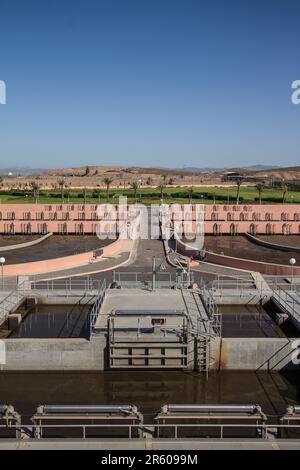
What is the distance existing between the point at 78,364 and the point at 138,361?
6.26ft

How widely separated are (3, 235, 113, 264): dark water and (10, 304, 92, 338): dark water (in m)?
9.43

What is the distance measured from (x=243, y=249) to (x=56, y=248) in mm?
13441

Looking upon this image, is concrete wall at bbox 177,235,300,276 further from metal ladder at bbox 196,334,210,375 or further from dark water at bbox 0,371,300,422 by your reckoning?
metal ladder at bbox 196,334,210,375

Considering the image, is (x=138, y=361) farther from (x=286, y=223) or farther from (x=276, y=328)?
(x=286, y=223)

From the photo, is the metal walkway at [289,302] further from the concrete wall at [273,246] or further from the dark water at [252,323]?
the concrete wall at [273,246]

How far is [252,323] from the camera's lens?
17781mm

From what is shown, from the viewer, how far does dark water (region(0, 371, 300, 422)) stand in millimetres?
12641

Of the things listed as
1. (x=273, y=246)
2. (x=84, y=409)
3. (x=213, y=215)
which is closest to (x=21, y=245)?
(x=273, y=246)

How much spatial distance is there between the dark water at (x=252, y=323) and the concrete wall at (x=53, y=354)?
193 inches

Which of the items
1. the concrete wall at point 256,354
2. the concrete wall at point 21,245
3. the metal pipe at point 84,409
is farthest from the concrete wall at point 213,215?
the metal pipe at point 84,409

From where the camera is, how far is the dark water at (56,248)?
2911cm

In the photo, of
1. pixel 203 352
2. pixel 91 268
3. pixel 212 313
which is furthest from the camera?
pixel 91 268

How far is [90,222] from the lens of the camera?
1540 inches

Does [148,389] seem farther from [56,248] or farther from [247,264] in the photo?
[56,248]
